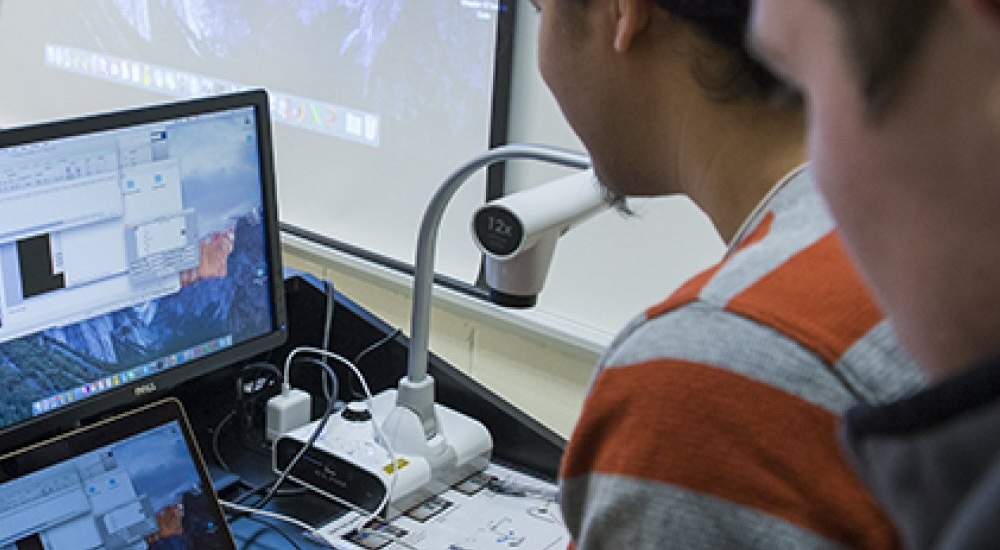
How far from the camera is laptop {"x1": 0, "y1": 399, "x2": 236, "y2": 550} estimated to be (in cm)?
119

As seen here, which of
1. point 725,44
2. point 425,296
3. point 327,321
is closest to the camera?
point 725,44

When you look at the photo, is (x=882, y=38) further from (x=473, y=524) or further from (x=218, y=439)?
(x=218, y=439)

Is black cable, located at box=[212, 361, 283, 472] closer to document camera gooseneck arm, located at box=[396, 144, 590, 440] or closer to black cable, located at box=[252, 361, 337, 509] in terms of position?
black cable, located at box=[252, 361, 337, 509]

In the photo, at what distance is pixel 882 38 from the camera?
0.89 ft

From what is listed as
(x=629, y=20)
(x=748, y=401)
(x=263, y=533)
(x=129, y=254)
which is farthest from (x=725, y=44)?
(x=263, y=533)

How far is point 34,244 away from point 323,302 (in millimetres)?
531

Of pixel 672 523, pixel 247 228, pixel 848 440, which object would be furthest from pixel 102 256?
pixel 848 440

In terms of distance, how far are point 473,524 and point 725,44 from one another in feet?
2.88

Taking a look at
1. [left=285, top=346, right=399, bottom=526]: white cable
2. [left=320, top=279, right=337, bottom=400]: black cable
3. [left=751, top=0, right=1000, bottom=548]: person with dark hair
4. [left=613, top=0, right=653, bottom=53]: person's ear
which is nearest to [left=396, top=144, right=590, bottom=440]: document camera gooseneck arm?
[left=285, top=346, right=399, bottom=526]: white cable

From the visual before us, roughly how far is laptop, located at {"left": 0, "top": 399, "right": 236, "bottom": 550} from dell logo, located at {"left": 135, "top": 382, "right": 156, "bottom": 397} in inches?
3.4

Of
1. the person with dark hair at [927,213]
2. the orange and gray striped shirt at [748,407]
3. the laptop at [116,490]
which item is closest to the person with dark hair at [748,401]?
the orange and gray striped shirt at [748,407]

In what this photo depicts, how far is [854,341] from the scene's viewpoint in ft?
1.86

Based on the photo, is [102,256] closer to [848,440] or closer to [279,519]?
[279,519]

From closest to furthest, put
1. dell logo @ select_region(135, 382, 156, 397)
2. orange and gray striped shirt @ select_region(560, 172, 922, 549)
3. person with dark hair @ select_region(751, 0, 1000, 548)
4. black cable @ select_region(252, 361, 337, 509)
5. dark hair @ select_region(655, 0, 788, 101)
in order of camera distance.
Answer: person with dark hair @ select_region(751, 0, 1000, 548) → orange and gray striped shirt @ select_region(560, 172, 922, 549) → dark hair @ select_region(655, 0, 788, 101) → dell logo @ select_region(135, 382, 156, 397) → black cable @ select_region(252, 361, 337, 509)
